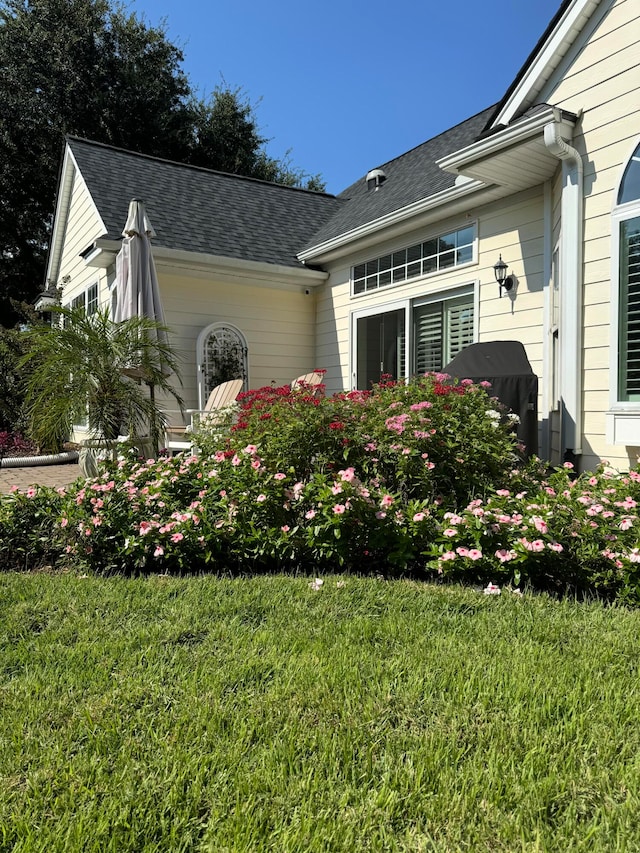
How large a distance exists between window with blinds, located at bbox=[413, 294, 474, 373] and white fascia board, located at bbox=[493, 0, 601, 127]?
2325 millimetres

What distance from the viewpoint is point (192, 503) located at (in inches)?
148

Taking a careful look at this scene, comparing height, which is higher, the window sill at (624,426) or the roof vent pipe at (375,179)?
the roof vent pipe at (375,179)

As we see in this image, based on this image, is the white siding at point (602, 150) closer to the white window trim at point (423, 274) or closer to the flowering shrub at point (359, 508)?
the flowering shrub at point (359, 508)

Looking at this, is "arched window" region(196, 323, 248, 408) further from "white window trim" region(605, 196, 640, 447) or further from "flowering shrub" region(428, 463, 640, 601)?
"flowering shrub" region(428, 463, 640, 601)

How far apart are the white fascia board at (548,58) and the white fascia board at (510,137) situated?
0.93 feet

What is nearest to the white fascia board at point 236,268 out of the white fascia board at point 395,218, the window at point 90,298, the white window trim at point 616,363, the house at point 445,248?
the house at point 445,248

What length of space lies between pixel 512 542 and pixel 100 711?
7.07 feet

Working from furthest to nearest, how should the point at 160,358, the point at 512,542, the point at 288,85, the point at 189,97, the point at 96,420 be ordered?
the point at 189,97 < the point at 288,85 < the point at 160,358 < the point at 96,420 < the point at 512,542

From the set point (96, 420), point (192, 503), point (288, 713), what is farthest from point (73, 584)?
point (96, 420)

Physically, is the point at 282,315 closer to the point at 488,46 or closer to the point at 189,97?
the point at 488,46

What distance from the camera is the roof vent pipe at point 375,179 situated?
430 inches

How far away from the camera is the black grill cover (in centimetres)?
501

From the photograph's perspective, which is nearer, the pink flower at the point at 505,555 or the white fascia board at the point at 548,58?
the pink flower at the point at 505,555

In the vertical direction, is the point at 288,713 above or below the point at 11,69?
below
